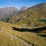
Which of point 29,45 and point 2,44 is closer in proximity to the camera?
point 2,44

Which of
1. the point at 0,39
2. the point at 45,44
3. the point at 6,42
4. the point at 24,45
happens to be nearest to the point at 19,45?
the point at 24,45

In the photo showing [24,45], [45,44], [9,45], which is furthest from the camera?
[45,44]

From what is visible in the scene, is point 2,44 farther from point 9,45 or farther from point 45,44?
point 45,44

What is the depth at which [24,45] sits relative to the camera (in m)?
39.6

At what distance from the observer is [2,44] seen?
37.2m

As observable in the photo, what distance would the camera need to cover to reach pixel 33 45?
41.5 m

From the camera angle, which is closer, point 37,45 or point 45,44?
point 37,45

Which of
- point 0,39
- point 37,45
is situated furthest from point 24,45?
point 0,39

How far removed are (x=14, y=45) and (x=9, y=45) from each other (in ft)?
5.94

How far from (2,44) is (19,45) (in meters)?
5.50

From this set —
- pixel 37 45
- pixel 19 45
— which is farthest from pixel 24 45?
pixel 37 45

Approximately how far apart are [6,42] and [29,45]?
775cm

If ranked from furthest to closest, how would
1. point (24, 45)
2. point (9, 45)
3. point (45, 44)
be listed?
point (45, 44)
point (24, 45)
point (9, 45)

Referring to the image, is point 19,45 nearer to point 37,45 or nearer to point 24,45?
point 24,45
